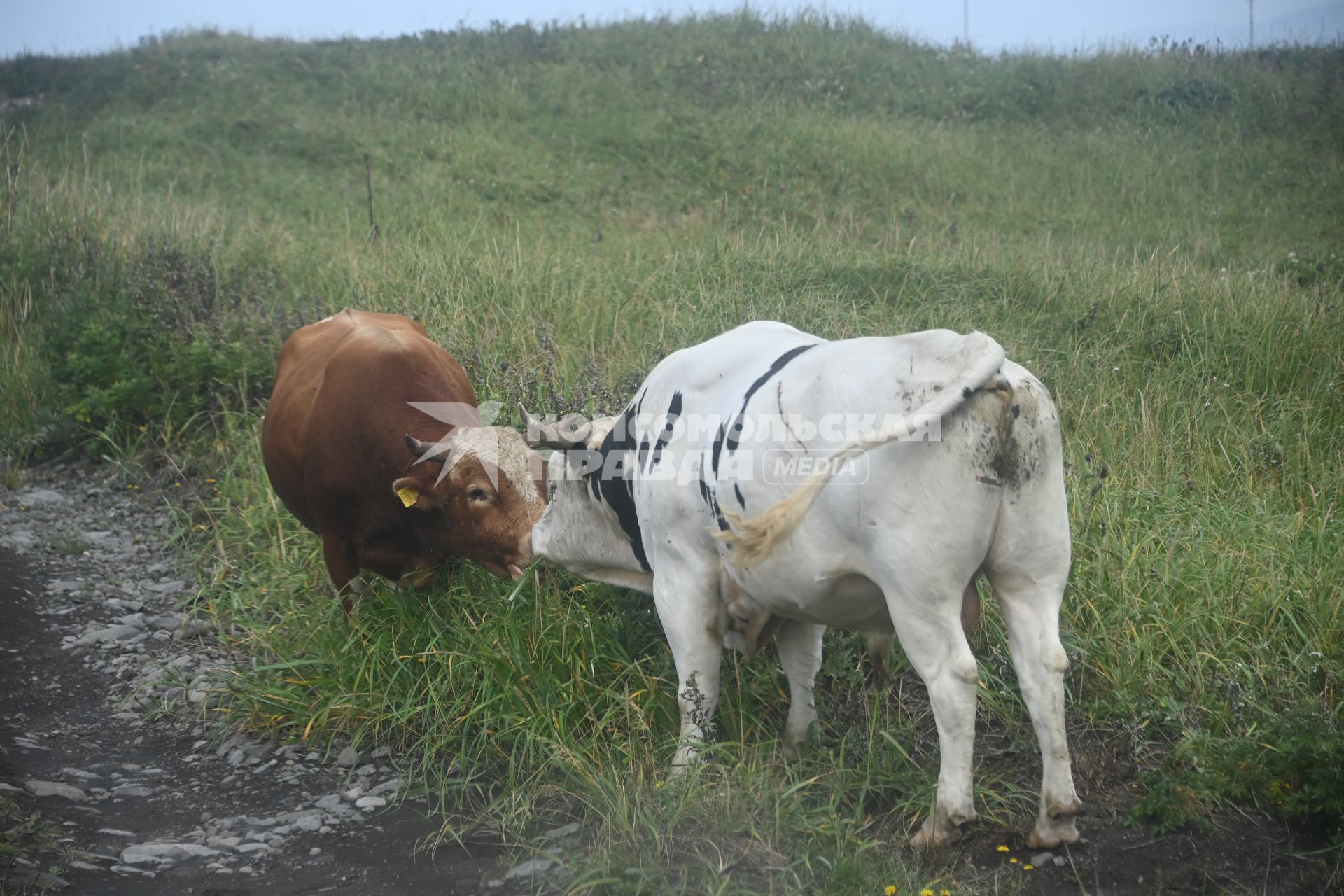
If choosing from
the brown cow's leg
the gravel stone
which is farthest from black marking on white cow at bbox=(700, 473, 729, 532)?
the gravel stone

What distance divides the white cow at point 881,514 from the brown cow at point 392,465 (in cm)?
113

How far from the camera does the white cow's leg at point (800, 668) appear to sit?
3.99 metres

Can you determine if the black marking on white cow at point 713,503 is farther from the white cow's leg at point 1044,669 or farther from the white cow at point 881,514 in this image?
the white cow's leg at point 1044,669

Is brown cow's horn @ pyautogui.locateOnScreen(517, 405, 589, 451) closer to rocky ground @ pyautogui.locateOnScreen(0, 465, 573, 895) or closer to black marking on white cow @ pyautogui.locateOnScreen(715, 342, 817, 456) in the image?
black marking on white cow @ pyautogui.locateOnScreen(715, 342, 817, 456)

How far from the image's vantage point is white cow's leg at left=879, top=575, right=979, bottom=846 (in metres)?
A: 2.99

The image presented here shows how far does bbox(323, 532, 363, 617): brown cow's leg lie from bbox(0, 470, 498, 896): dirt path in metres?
0.63

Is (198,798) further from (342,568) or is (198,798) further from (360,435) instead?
(360,435)

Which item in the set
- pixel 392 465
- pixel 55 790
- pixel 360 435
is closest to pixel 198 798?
pixel 55 790

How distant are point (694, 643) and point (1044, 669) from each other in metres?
1.17

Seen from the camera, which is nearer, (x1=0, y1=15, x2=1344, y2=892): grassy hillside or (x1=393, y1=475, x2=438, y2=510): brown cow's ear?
(x1=0, y1=15, x2=1344, y2=892): grassy hillside

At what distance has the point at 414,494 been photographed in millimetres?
4645

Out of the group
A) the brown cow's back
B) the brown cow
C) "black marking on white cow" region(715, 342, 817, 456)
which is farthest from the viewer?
the brown cow's back

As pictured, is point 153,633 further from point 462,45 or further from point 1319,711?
point 462,45

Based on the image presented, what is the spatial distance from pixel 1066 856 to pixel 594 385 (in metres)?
3.11
